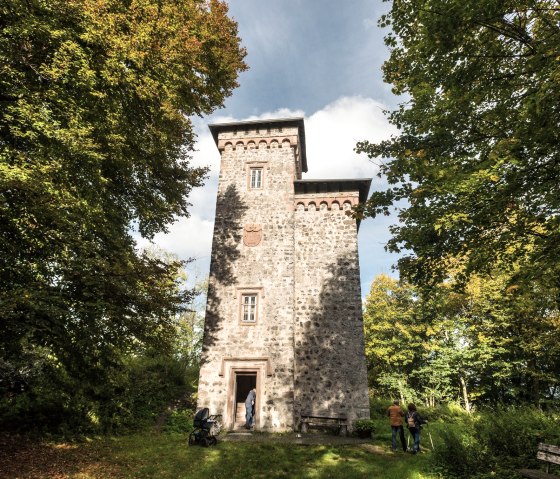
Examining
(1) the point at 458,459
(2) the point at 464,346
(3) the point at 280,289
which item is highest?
(3) the point at 280,289

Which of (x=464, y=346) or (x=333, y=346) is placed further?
(x=464, y=346)

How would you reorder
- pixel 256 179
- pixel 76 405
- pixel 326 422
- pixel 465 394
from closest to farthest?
pixel 76 405
pixel 326 422
pixel 256 179
pixel 465 394

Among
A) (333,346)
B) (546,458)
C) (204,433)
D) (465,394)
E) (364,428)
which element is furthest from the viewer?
(465,394)

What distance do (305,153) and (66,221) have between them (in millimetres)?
14609

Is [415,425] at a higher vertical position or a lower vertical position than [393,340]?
lower

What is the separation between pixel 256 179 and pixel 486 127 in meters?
10.8

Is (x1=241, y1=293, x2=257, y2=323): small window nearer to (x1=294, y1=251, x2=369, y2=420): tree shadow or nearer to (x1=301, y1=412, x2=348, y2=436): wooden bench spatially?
(x1=294, y1=251, x2=369, y2=420): tree shadow

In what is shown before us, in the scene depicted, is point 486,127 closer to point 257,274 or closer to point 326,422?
point 257,274

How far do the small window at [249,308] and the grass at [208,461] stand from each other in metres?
4.98

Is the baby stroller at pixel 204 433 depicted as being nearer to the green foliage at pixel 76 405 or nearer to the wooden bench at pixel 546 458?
the green foliage at pixel 76 405

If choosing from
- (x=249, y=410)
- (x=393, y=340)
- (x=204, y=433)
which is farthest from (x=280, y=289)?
(x=393, y=340)

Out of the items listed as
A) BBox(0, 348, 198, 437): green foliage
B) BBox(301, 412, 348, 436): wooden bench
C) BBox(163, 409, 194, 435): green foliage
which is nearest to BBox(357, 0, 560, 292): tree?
BBox(301, 412, 348, 436): wooden bench

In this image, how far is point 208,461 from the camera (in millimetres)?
8703

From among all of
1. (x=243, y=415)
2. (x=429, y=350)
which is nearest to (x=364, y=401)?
(x=243, y=415)
